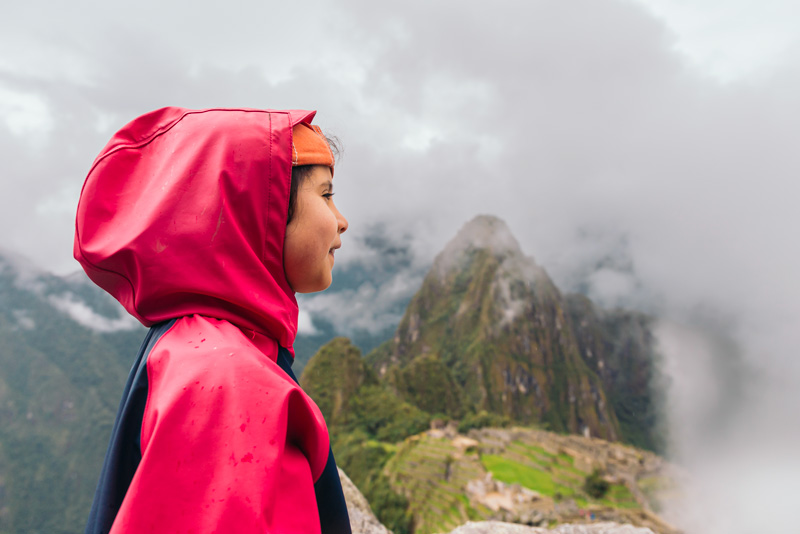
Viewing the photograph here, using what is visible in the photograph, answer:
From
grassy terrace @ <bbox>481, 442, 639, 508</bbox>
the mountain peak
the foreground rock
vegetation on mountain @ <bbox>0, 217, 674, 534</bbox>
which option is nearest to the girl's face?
the foreground rock

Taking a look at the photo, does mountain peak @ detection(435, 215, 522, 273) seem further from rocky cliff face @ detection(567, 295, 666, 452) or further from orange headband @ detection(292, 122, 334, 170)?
orange headband @ detection(292, 122, 334, 170)

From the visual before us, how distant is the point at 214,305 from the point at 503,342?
77073 millimetres

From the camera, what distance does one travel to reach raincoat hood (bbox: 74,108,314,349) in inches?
30.2

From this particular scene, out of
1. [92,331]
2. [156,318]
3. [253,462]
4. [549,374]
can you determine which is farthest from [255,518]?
[92,331]

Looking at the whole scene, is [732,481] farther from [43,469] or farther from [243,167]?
[43,469]

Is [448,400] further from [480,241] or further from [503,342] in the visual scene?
[480,241]

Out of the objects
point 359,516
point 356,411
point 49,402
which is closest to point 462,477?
point 356,411

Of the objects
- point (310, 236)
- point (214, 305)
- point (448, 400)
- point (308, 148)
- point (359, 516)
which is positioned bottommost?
point (359, 516)

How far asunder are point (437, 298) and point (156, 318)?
88.4 m

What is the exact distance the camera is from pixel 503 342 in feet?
243

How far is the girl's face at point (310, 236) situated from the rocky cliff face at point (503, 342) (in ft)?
214

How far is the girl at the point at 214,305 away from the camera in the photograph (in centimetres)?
55

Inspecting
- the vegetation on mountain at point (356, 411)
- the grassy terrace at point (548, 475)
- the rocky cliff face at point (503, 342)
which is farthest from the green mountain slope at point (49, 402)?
the grassy terrace at point (548, 475)

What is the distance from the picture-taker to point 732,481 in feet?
222
